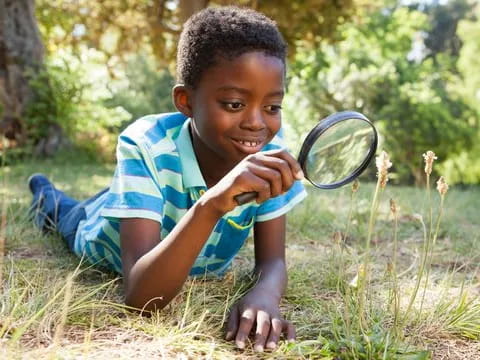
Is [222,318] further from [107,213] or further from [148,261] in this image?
[107,213]

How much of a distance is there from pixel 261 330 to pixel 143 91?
19357 millimetres

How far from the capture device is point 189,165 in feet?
8.17

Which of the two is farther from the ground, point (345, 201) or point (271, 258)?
point (271, 258)

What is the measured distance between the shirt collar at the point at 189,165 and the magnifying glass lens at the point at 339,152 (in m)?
0.62

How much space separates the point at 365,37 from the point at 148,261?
23088mm

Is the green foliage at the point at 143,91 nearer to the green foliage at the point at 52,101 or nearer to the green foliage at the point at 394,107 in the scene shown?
the green foliage at the point at 394,107

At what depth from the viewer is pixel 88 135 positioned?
12938mm

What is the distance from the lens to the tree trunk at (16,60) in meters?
9.98

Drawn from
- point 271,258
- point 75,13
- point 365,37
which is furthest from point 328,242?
point 365,37

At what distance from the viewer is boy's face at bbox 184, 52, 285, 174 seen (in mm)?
2127

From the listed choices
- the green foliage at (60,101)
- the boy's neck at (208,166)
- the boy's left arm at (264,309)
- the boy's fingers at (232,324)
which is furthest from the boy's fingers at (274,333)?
the green foliage at (60,101)

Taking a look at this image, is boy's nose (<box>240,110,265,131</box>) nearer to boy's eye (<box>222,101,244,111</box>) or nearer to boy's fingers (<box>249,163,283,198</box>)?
boy's eye (<box>222,101,244,111</box>)

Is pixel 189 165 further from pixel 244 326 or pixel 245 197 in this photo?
pixel 244 326

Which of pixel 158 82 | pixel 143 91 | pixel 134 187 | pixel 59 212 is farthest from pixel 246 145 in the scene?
pixel 143 91
